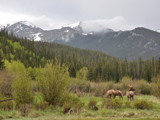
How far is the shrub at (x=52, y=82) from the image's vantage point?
15953 mm

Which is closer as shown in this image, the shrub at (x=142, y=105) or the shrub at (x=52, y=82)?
the shrub at (x=52, y=82)

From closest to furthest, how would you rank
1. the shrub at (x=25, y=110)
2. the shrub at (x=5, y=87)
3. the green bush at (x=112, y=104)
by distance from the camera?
the shrub at (x=25, y=110) < the green bush at (x=112, y=104) < the shrub at (x=5, y=87)

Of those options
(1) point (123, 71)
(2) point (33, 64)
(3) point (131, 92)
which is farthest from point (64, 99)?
(1) point (123, 71)

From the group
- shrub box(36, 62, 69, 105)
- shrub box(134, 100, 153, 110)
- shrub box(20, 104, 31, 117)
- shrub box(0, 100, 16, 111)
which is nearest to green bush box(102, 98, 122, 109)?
shrub box(134, 100, 153, 110)

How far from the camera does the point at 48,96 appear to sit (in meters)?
16.1

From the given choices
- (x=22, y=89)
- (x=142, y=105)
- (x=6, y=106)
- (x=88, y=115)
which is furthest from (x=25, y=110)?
(x=142, y=105)

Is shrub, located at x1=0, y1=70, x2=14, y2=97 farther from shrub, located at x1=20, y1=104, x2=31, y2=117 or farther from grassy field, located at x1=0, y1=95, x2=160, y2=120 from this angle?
grassy field, located at x1=0, y1=95, x2=160, y2=120

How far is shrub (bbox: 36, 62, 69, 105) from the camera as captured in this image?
16.0 metres

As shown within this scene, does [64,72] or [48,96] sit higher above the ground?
[64,72]

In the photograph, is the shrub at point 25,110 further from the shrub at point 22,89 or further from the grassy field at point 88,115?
the shrub at point 22,89

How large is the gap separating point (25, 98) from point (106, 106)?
827 cm

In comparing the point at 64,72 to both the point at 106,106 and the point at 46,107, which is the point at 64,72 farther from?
the point at 106,106

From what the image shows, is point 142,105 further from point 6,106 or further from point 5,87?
point 5,87

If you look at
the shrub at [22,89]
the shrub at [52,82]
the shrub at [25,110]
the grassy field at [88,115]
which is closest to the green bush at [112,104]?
the grassy field at [88,115]
